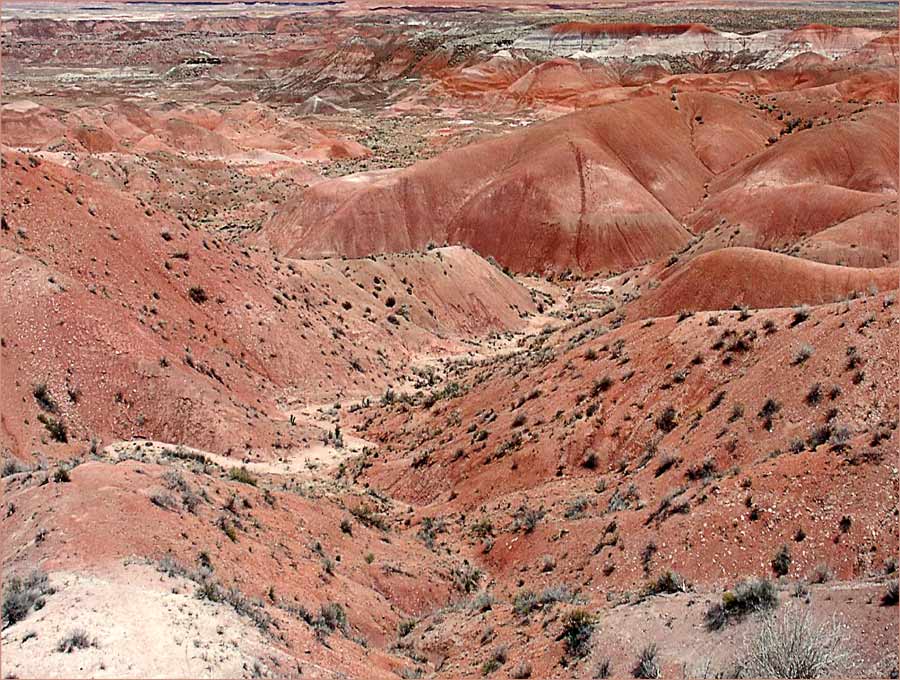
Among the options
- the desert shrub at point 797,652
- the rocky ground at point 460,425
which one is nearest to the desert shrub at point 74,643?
the rocky ground at point 460,425

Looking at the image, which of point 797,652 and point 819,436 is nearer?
point 797,652

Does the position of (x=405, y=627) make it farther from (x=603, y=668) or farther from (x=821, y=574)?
(x=821, y=574)

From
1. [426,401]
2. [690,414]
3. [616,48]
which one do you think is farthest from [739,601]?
[616,48]

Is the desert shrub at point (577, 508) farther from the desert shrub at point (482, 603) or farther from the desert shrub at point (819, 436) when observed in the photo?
the desert shrub at point (819, 436)

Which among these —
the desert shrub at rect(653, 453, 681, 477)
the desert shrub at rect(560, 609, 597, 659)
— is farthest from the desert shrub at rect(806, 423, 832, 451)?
the desert shrub at rect(560, 609, 597, 659)

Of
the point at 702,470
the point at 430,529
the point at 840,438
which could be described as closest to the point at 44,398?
the point at 430,529

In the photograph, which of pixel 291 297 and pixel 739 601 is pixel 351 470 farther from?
pixel 739 601
